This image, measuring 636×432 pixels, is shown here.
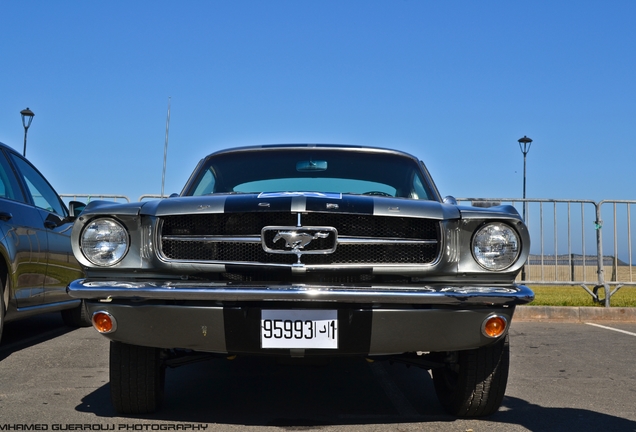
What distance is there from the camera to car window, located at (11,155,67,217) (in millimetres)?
6117

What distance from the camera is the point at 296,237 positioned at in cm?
341

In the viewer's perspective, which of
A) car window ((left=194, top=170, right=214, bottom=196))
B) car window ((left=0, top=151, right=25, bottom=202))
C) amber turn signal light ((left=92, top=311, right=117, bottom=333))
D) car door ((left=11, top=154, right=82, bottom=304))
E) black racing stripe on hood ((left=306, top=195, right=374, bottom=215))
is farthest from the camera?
car door ((left=11, top=154, right=82, bottom=304))

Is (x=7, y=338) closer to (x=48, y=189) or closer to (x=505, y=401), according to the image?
(x=48, y=189)

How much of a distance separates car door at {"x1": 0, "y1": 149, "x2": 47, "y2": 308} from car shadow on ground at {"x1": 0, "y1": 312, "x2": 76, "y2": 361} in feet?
1.69

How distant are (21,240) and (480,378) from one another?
3.60 metres

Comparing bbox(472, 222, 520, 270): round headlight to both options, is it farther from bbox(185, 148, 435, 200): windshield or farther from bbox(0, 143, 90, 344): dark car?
bbox(0, 143, 90, 344): dark car

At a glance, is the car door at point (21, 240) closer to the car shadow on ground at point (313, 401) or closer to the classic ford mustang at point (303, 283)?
the car shadow on ground at point (313, 401)

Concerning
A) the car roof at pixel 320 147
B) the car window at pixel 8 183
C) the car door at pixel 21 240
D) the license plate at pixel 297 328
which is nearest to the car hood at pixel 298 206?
the license plate at pixel 297 328

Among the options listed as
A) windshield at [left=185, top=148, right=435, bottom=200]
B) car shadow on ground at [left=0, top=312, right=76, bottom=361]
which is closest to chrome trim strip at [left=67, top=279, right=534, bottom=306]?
windshield at [left=185, top=148, right=435, bottom=200]

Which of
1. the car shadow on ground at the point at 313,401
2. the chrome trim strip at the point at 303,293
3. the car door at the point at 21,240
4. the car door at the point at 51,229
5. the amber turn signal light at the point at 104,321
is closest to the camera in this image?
the chrome trim strip at the point at 303,293

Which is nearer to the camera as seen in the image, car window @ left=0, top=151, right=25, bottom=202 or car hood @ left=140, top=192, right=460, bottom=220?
car hood @ left=140, top=192, right=460, bottom=220

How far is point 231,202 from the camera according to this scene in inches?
140

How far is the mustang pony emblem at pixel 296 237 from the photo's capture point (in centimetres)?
340

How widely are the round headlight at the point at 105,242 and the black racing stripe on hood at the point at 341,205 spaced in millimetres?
934
